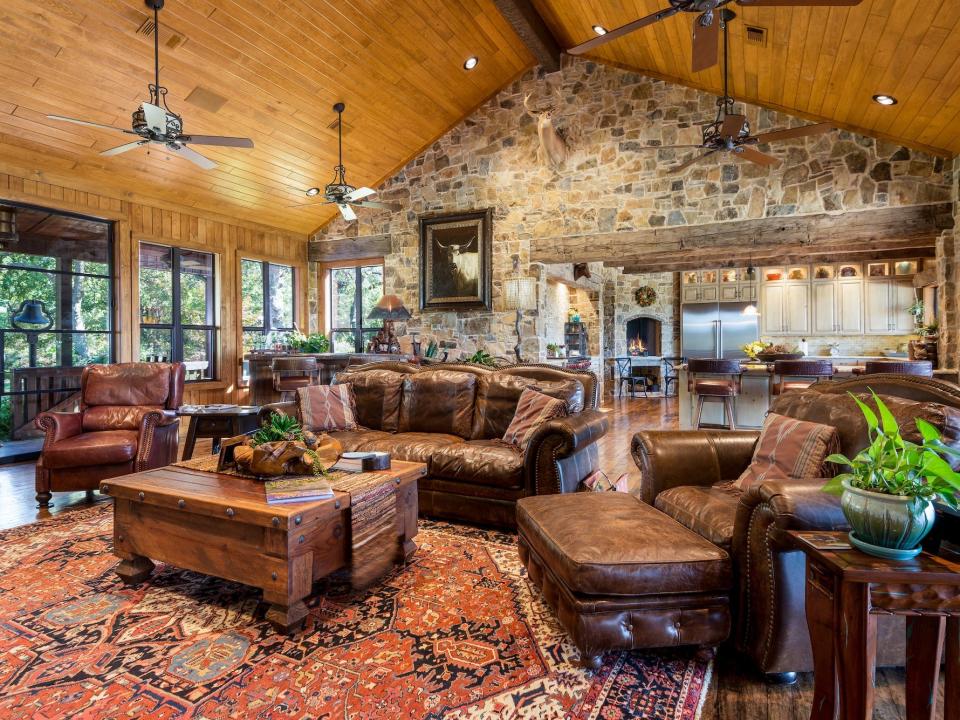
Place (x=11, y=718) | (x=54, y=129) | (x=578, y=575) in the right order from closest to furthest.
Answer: (x=11, y=718), (x=578, y=575), (x=54, y=129)

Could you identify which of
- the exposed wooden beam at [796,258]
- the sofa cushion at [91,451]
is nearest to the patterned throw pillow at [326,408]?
the sofa cushion at [91,451]

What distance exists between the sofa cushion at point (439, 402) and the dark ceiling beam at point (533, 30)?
13.1ft

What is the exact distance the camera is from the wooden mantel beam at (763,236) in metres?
5.67

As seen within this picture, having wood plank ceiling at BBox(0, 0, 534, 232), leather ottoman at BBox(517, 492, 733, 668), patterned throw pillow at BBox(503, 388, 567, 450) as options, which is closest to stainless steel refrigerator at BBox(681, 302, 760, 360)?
wood plank ceiling at BBox(0, 0, 534, 232)

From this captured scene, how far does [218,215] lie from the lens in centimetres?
742

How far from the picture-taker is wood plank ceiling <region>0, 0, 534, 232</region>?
4.58m

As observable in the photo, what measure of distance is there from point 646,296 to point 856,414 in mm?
11263

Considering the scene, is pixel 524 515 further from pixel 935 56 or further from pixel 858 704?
pixel 935 56

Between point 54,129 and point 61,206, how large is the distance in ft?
2.94

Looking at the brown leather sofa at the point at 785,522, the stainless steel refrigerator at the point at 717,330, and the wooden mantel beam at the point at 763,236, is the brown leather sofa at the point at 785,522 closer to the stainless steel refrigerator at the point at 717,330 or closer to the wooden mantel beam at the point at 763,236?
the wooden mantel beam at the point at 763,236

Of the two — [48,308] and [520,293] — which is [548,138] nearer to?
[520,293]

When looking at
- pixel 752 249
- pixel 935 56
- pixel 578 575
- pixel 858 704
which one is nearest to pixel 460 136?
pixel 752 249

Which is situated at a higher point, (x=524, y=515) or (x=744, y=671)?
(x=524, y=515)

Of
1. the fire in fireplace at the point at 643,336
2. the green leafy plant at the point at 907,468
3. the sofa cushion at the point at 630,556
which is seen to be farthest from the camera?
the fire in fireplace at the point at 643,336
